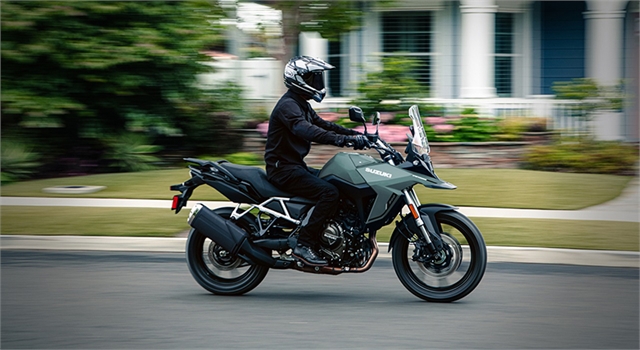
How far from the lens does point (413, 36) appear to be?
19922 millimetres

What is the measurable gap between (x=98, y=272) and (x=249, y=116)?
9931 mm

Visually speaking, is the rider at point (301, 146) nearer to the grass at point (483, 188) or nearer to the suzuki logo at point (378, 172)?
the suzuki logo at point (378, 172)

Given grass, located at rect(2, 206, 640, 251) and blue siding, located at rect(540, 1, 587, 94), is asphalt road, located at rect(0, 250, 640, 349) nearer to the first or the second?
grass, located at rect(2, 206, 640, 251)

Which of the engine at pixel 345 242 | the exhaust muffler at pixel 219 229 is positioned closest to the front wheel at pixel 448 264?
the engine at pixel 345 242

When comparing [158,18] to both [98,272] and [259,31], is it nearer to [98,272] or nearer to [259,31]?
[259,31]

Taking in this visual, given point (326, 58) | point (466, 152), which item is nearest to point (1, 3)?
point (326, 58)

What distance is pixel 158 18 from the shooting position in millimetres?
16656

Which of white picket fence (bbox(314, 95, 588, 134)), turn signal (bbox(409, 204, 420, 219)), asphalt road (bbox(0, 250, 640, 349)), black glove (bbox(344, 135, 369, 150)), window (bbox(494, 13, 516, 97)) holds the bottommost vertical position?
asphalt road (bbox(0, 250, 640, 349))

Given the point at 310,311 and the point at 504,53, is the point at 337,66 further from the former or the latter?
the point at 310,311

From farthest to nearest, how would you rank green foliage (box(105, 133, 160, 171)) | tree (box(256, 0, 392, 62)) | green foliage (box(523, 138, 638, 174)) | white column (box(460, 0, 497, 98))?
white column (box(460, 0, 497, 98)), tree (box(256, 0, 392, 62)), green foliage (box(105, 133, 160, 171)), green foliage (box(523, 138, 638, 174))

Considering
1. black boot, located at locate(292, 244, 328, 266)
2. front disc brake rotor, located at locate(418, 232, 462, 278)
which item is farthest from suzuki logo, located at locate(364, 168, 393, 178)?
black boot, located at locate(292, 244, 328, 266)

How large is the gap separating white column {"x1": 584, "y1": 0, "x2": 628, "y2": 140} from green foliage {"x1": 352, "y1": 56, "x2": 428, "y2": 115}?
3.98 m

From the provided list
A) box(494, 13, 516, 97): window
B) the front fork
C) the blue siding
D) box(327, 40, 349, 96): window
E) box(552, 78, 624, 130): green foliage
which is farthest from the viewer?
box(327, 40, 349, 96): window

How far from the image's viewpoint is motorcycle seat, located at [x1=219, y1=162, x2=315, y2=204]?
22.8 feet
